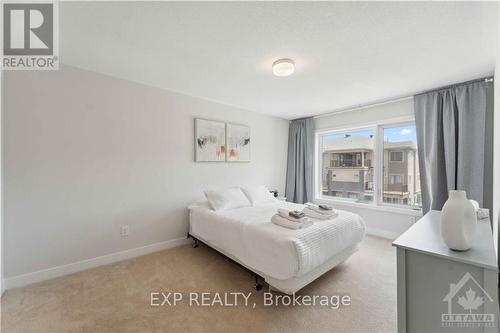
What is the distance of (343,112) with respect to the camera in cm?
397

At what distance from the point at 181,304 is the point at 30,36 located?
8.69 feet

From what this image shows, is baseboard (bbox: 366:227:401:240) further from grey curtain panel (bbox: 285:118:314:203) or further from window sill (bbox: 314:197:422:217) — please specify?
grey curtain panel (bbox: 285:118:314:203)

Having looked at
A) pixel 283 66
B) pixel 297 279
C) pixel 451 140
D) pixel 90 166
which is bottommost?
pixel 297 279

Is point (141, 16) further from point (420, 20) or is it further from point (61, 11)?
point (420, 20)

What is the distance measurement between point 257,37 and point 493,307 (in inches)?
87.3

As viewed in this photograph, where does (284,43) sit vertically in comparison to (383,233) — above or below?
above

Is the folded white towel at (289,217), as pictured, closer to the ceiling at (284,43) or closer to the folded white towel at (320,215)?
the folded white towel at (320,215)

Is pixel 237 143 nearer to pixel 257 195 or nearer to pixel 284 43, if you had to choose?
pixel 257 195

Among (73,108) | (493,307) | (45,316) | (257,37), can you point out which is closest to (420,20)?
(257,37)

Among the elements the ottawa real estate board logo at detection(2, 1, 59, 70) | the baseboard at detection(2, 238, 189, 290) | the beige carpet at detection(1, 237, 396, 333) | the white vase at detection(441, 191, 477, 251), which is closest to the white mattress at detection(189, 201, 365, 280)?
the beige carpet at detection(1, 237, 396, 333)

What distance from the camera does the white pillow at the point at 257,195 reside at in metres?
3.28

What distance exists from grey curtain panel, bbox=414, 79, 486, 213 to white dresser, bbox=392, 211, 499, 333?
1.91 metres

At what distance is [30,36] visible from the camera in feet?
5.76

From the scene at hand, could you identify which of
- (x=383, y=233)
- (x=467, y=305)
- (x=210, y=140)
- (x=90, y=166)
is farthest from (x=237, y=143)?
(x=467, y=305)
